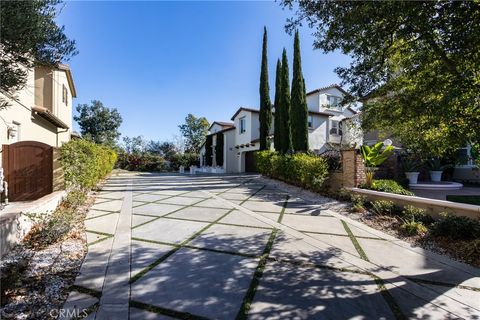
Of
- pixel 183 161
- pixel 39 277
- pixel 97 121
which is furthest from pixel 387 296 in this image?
pixel 97 121

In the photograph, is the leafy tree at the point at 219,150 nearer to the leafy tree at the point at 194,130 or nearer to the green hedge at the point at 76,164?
the leafy tree at the point at 194,130

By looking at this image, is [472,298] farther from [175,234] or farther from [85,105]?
[85,105]

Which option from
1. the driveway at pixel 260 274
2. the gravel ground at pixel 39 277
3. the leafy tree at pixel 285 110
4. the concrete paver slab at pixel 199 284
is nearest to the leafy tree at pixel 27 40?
the gravel ground at pixel 39 277

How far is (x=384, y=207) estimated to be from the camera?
826 centimetres

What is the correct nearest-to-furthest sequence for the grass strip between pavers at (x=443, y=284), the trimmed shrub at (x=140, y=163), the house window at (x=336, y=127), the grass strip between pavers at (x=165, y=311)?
the grass strip between pavers at (x=165, y=311), the grass strip between pavers at (x=443, y=284), the house window at (x=336, y=127), the trimmed shrub at (x=140, y=163)

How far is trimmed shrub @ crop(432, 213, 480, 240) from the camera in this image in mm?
5695

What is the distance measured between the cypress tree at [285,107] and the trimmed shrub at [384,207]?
9.96 m

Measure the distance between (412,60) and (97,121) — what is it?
1588 inches

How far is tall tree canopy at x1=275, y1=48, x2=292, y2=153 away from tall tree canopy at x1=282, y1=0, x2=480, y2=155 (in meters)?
11.6

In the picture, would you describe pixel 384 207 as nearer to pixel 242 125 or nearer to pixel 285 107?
pixel 285 107

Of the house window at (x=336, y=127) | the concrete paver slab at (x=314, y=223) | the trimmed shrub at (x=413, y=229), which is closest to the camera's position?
the trimmed shrub at (x=413, y=229)

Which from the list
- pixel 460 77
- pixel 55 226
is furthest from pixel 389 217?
pixel 55 226

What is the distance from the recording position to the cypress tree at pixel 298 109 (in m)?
16.8

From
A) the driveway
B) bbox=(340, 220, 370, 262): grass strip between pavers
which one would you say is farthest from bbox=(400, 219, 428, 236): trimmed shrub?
bbox=(340, 220, 370, 262): grass strip between pavers
